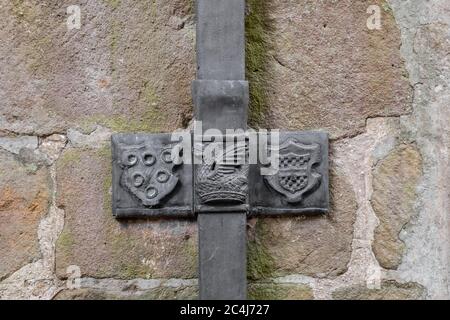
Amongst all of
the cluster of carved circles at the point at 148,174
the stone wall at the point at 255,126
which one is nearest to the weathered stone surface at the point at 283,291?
the stone wall at the point at 255,126

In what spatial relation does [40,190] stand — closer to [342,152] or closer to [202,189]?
[202,189]

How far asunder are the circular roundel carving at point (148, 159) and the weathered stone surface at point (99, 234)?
0.07m

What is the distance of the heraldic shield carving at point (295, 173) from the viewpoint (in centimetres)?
117

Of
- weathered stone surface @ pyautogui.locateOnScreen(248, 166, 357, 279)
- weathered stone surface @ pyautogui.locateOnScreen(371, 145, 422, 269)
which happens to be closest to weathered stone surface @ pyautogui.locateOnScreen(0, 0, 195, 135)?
weathered stone surface @ pyautogui.locateOnScreen(248, 166, 357, 279)

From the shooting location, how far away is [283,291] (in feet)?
3.94

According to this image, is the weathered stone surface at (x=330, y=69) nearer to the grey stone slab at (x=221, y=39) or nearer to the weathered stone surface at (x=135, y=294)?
the grey stone slab at (x=221, y=39)

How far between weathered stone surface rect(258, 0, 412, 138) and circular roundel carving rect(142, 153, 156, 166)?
8.3 inches

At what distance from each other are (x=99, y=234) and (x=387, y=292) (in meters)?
0.51

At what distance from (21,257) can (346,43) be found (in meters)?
0.67

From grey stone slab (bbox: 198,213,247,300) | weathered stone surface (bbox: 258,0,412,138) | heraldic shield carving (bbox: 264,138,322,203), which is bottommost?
grey stone slab (bbox: 198,213,247,300)

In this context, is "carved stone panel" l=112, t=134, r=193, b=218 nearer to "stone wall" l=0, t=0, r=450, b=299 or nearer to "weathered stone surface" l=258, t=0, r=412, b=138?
"stone wall" l=0, t=0, r=450, b=299

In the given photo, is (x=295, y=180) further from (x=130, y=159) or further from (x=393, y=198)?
(x=130, y=159)

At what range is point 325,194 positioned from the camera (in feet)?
3.89

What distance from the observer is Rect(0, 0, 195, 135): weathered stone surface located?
1.18 meters
